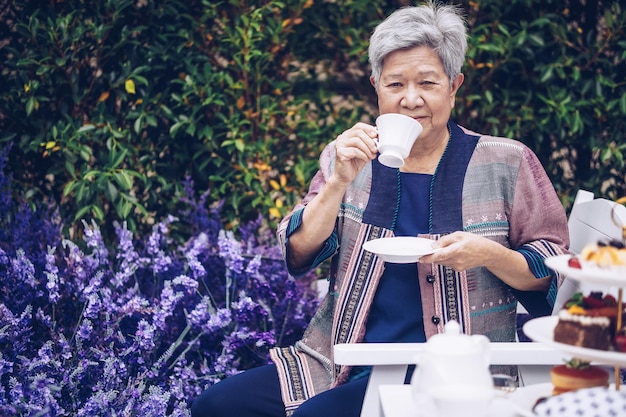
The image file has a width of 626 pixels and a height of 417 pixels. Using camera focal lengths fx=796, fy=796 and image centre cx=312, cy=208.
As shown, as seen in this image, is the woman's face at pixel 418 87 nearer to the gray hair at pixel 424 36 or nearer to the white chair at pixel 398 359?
the gray hair at pixel 424 36

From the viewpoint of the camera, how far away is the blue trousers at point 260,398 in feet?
7.22

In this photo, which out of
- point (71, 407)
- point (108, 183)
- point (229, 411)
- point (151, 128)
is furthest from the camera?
point (151, 128)

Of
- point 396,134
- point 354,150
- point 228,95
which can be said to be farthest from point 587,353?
point 228,95

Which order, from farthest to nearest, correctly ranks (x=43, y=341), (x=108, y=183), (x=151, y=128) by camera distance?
(x=151, y=128) < (x=108, y=183) < (x=43, y=341)

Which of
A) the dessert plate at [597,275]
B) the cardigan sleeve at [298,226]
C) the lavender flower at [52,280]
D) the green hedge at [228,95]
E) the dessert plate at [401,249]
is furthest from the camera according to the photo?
the green hedge at [228,95]

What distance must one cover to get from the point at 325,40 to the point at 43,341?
1885mm

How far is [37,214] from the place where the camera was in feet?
11.2

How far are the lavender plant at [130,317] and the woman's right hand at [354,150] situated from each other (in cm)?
86

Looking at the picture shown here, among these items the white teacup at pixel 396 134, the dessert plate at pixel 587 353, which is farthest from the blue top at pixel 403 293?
the dessert plate at pixel 587 353

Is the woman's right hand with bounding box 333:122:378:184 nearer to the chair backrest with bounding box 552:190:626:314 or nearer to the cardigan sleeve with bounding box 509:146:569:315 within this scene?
the cardigan sleeve with bounding box 509:146:569:315

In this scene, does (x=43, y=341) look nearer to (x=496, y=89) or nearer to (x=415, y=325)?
(x=415, y=325)

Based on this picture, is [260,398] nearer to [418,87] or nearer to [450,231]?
[450,231]

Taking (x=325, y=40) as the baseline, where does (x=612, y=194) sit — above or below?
below

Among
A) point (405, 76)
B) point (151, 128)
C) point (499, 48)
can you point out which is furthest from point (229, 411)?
point (499, 48)
